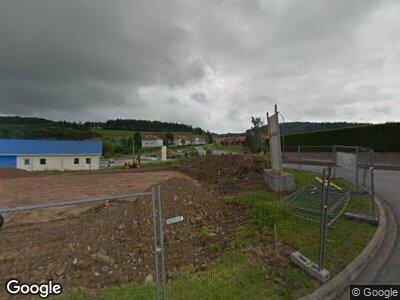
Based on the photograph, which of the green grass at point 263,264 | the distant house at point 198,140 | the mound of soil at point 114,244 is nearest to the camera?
the green grass at point 263,264

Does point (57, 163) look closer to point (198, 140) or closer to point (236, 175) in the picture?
point (236, 175)

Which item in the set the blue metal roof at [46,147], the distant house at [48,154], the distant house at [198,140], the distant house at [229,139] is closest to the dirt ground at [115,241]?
the distant house at [48,154]

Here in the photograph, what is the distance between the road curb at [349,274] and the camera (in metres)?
3.88

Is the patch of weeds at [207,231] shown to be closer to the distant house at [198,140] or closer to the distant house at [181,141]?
the distant house at [181,141]

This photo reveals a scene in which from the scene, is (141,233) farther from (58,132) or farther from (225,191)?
(58,132)

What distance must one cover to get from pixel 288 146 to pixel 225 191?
32.5 m

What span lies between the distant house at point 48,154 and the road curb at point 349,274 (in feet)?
157

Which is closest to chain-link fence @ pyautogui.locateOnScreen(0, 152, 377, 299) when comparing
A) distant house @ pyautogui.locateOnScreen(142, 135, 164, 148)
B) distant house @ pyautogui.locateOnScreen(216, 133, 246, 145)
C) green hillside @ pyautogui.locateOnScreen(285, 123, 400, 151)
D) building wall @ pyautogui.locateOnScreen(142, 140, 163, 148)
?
green hillside @ pyautogui.locateOnScreen(285, 123, 400, 151)

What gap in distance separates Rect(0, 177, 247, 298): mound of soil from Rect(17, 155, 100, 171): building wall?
42.5 meters

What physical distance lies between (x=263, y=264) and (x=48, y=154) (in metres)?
48.4

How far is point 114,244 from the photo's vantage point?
535 centimetres

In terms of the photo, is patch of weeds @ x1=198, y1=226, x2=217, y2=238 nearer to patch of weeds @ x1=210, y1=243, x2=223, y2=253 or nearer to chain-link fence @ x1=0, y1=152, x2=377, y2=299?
chain-link fence @ x1=0, y1=152, x2=377, y2=299

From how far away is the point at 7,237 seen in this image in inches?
272

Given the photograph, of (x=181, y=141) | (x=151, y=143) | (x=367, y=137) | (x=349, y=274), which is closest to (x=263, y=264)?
(x=349, y=274)
